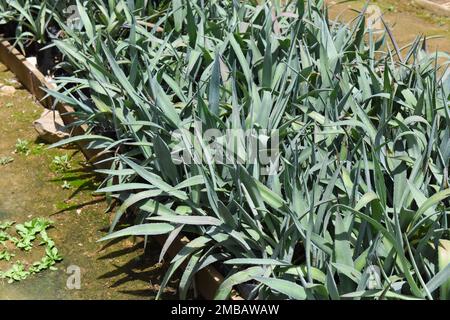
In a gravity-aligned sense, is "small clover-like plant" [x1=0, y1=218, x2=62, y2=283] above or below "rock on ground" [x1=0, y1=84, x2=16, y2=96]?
above

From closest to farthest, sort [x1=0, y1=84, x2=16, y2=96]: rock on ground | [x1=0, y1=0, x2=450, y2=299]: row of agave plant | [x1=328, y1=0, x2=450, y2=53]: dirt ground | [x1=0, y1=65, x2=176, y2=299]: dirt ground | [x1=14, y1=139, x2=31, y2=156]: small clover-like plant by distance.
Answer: [x1=0, y1=0, x2=450, y2=299]: row of agave plant < [x1=0, y1=65, x2=176, y2=299]: dirt ground < [x1=14, y1=139, x2=31, y2=156]: small clover-like plant < [x1=0, y1=84, x2=16, y2=96]: rock on ground < [x1=328, y1=0, x2=450, y2=53]: dirt ground

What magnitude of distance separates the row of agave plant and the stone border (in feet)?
0.20

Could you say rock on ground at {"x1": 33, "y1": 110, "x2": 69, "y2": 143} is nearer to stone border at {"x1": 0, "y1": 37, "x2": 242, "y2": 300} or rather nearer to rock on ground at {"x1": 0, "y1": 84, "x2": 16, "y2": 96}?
stone border at {"x1": 0, "y1": 37, "x2": 242, "y2": 300}

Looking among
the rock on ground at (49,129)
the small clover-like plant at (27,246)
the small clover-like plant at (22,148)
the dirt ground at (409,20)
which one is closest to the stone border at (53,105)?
the rock on ground at (49,129)

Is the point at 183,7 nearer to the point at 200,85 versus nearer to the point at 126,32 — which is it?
the point at 126,32

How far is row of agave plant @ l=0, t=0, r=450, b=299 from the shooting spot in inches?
94.6

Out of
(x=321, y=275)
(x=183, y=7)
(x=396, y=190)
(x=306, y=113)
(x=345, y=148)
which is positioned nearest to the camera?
(x=321, y=275)

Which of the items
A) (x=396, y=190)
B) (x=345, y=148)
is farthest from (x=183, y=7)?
(x=396, y=190)

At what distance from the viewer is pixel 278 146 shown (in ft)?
9.58

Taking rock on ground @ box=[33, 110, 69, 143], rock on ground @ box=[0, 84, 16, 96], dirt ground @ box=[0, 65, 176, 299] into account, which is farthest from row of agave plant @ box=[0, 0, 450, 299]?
rock on ground @ box=[0, 84, 16, 96]

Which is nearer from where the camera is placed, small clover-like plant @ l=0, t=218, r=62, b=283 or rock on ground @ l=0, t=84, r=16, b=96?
small clover-like plant @ l=0, t=218, r=62, b=283

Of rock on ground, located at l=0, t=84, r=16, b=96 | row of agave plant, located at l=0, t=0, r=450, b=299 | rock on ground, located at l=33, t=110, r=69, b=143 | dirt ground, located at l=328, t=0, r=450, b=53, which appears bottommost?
rock on ground, located at l=0, t=84, r=16, b=96

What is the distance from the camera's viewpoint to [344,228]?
2398mm

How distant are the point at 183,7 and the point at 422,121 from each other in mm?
1631
